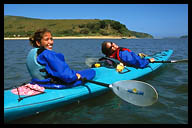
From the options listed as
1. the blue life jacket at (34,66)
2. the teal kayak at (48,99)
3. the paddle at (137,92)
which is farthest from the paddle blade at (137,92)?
the blue life jacket at (34,66)

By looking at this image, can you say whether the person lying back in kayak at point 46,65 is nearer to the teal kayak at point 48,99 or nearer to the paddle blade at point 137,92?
the teal kayak at point 48,99

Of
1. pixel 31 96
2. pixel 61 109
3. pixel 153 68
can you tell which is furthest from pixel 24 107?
pixel 153 68

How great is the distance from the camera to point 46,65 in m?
3.55

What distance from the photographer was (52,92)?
3.67m

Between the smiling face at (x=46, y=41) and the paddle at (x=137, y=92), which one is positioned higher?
the smiling face at (x=46, y=41)

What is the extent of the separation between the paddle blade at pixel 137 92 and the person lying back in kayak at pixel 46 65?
36.9 inches

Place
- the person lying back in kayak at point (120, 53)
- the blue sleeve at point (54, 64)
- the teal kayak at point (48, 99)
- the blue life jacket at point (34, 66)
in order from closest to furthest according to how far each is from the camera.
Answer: the teal kayak at point (48, 99) < the blue sleeve at point (54, 64) < the blue life jacket at point (34, 66) < the person lying back in kayak at point (120, 53)

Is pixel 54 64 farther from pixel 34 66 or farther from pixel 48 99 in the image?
pixel 48 99

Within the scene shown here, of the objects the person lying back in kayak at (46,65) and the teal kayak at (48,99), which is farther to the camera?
the person lying back in kayak at (46,65)

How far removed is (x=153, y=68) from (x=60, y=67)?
3.89 metres

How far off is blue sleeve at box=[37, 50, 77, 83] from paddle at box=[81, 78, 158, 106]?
56 cm

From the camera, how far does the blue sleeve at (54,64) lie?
3455 mm

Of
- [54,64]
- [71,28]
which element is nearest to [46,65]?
[54,64]

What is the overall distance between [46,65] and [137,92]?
174cm
